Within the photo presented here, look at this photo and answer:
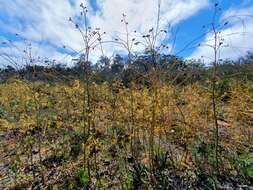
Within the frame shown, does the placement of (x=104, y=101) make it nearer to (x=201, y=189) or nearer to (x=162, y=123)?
(x=162, y=123)

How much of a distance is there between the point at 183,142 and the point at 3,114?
5087 mm

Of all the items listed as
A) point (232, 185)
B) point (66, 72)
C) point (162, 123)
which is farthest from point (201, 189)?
point (66, 72)

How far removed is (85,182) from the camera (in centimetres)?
422

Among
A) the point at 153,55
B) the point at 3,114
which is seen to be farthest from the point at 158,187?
the point at 3,114

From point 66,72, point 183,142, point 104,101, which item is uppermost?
point 66,72

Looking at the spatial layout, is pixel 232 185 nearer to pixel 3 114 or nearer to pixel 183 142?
pixel 183 142

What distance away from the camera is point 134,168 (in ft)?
14.4

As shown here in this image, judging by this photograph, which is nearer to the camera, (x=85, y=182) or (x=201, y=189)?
(x=201, y=189)

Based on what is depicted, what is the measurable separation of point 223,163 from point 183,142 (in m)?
0.73

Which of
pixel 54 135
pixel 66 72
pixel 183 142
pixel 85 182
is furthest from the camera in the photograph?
pixel 54 135

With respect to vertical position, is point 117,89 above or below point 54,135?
above

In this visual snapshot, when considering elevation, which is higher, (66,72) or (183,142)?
(66,72)

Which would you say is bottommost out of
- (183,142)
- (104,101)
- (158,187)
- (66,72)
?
(158,187)

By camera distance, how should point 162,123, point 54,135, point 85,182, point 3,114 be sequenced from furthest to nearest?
point 3,114, point 54,135, point 162,123, point 85,182
